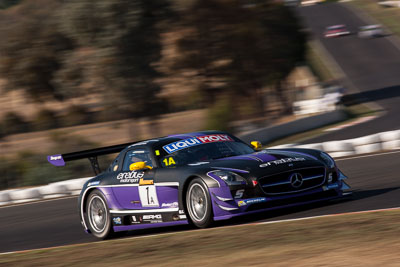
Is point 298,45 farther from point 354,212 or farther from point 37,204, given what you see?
point 354,212

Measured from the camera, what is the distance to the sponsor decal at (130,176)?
9398 millimetres

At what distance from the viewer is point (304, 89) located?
38344mm

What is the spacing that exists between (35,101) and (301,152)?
35.2 meters

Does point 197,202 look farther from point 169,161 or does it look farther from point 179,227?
point 179,227

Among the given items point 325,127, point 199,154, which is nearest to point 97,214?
point 199,154

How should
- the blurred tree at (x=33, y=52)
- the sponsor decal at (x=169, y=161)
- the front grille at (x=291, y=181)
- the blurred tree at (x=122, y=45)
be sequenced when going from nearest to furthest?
the front grille at (x=291, y=181), the sponsor decal at (x=169, y=161), the blurred tree at (x=122, y=45), the blurred tree at (x=33, y=52)

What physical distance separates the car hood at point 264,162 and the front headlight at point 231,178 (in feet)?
0.22

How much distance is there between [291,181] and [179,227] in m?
1.83

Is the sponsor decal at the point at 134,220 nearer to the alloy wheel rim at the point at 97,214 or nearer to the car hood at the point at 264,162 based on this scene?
the alloy wheel rim at the point at 97,214

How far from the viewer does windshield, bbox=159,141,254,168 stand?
915 centimetres

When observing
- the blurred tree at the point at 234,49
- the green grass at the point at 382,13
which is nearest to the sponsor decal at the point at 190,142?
the blurred tree at the point at 234,49


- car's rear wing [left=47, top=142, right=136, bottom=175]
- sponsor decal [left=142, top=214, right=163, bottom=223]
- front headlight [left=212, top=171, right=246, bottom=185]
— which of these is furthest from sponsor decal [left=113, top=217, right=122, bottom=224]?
front headlight [left=212, top=171, right=246, bottom=185]

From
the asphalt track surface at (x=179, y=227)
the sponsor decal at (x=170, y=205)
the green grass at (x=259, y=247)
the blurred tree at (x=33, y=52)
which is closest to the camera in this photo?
the green grass at (x=259, y=247)

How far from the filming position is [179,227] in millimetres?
9477
